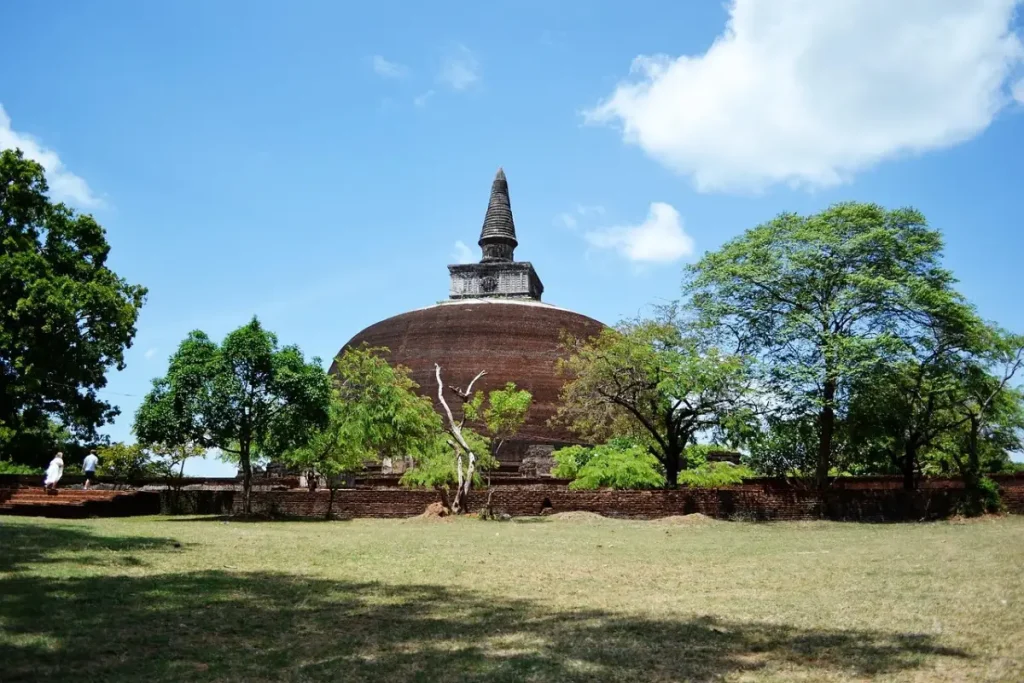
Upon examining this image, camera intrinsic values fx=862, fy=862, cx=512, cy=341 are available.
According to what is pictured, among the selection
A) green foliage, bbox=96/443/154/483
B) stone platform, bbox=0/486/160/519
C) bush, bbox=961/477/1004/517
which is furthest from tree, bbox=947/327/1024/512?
green foliage, bbox=96/443/154/483

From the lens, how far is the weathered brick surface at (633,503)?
2161 centimetres

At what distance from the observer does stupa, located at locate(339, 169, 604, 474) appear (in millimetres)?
42312

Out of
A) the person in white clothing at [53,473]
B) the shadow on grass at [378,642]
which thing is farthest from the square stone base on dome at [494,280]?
the shadow on grass at [378,642]

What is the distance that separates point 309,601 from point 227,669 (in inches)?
91.9

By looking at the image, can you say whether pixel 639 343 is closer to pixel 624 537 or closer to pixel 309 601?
pixel 624 537

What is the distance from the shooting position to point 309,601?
7.29 m

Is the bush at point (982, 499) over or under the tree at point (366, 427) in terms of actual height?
under

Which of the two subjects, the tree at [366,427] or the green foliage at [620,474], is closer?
the tree at [366,427]

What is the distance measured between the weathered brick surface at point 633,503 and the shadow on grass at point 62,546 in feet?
28.1

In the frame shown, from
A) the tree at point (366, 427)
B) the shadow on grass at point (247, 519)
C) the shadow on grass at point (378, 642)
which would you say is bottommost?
the shadow on grass at point (247, 519)

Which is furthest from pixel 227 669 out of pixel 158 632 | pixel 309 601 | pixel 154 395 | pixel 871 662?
pixel 154 395

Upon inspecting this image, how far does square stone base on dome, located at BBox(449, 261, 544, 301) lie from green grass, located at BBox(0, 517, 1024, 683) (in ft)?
143

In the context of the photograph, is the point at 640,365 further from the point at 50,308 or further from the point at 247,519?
the point at 50,308

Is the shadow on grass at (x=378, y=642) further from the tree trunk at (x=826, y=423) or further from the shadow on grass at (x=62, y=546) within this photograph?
the tree trunk at (x=826, y=423)
